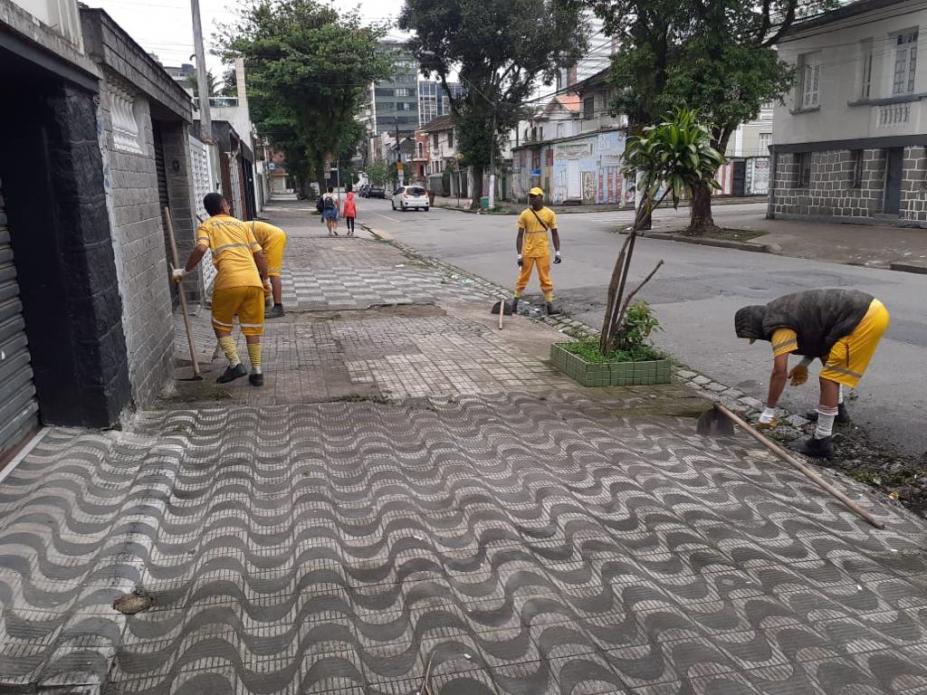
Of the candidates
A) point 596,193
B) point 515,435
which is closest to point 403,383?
point 515,435

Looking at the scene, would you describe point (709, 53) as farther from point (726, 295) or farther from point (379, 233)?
point (379, 233)

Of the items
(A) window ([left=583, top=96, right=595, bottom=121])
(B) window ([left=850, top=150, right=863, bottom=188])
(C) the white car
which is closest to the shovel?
(B) window ([left=850, top=150, right=863, bottom=188])

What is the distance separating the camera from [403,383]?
22.4 feet

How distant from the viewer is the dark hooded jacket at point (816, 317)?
5000 millimetres

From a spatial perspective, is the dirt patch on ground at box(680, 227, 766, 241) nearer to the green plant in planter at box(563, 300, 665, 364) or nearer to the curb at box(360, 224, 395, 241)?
the curb at box(360, 224, 395, 241)

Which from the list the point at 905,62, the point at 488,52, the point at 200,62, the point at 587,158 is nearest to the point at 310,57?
the point at 488,52

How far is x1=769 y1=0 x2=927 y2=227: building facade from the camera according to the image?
790 inches

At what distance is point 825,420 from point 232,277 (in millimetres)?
4643

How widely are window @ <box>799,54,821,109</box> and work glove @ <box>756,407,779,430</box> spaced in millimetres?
20894

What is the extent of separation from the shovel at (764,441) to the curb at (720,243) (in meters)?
14.0

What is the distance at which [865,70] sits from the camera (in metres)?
21.8

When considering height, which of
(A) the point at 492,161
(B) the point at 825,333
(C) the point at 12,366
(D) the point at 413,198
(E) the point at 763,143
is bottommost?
(B) the point at 825,333

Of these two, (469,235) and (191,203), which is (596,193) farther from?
(191,203)

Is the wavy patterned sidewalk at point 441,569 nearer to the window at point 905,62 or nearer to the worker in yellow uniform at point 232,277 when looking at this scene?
the worker in yellow uniform at point 232,277
